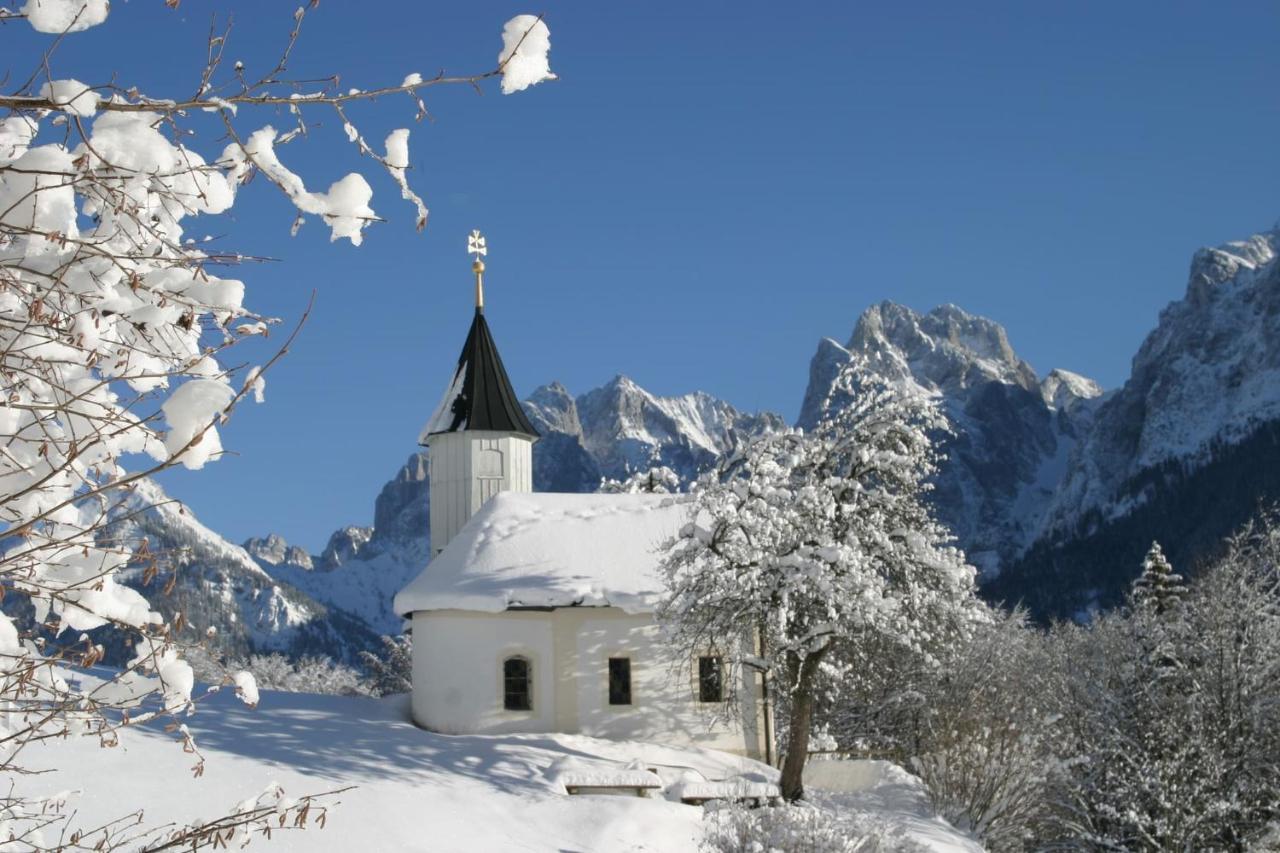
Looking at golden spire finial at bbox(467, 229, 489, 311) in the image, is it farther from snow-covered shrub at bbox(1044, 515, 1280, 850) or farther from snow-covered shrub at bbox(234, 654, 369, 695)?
snow-covered shrub at bbox(234, 654, 369, 695)

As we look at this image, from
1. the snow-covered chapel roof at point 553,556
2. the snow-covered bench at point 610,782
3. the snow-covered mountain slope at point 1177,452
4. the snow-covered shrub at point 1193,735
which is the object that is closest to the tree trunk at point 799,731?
the snow-covered bench at point 610,782

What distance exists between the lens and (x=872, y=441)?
22.3 meters

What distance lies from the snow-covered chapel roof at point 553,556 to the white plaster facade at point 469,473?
8.76ft

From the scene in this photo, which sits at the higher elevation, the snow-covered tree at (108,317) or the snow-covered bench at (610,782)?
the snow-covered tree at (108,317)

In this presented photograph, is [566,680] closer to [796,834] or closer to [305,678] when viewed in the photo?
[796,834]

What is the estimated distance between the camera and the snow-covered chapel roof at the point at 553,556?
23.6 m

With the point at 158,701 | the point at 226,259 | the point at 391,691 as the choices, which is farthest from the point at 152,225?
the point at 391,691

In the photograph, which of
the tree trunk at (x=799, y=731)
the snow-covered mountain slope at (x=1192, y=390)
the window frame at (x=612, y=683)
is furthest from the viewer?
the snow-covered mountain slope at (x=1192, y=390)

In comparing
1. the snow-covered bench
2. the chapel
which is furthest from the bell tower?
the snow-covered bench

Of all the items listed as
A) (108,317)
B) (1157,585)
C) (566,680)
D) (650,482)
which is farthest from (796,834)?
(1157,585)

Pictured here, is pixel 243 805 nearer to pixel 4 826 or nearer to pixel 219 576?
pixel 4 826

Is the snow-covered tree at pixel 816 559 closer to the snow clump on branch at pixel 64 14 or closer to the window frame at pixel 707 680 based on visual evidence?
the window frame at pixel 707 680

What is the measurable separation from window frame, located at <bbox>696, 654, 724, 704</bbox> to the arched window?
3103 mm

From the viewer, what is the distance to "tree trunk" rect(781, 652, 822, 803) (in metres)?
21.0
